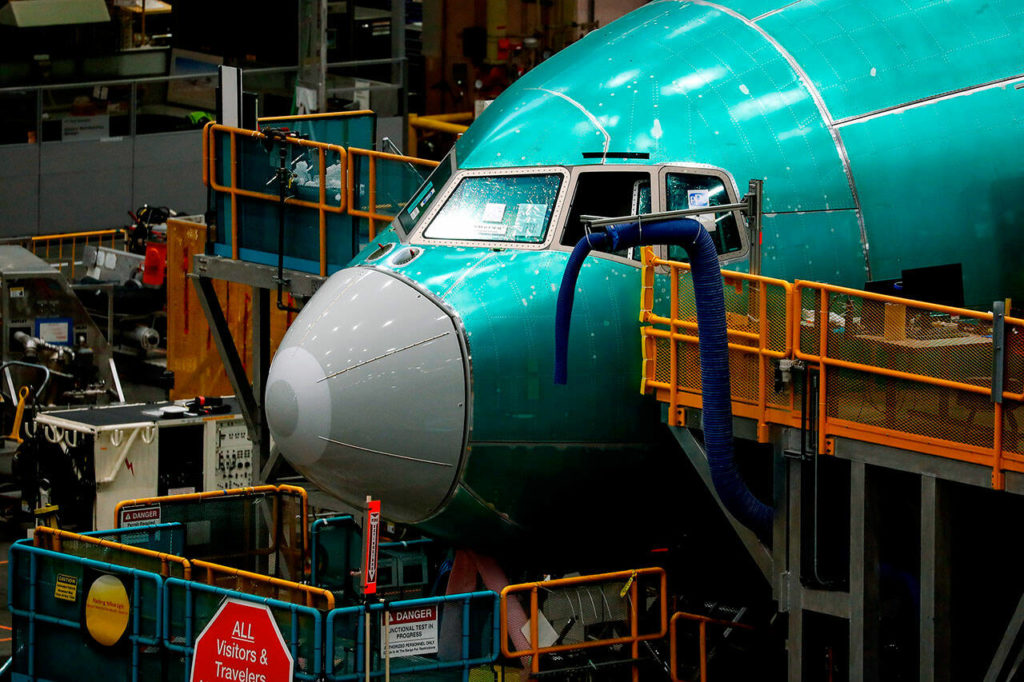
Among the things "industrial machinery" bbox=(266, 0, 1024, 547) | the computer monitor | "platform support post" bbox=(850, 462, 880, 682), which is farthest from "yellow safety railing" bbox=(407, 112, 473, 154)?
"platform support post" bbox=(850, 462, 880, 682)

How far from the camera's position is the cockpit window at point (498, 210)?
A: 1370 cm

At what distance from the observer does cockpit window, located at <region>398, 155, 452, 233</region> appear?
14.5 metres

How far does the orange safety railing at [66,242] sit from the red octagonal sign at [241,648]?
23.1 meters

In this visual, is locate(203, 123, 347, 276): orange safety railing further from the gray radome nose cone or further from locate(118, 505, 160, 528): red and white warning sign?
the gray radome nose cone

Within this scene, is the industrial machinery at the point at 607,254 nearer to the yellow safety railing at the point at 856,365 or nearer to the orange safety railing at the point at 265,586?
the yellow safety railing at the point at 856,365

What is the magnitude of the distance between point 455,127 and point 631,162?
2809 centimetres

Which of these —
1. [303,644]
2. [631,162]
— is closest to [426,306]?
[631,162]

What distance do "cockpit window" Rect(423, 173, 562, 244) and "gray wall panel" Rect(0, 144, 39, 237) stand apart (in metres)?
A: 26.0

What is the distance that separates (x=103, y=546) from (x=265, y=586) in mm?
2012

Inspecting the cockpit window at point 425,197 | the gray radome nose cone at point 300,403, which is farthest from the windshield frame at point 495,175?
the gray radome nose cone at point 300,403

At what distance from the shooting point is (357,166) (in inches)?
776

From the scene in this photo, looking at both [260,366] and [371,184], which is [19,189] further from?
[371,184]

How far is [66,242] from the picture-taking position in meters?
38.4

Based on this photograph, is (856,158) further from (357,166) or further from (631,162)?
(357,166)
